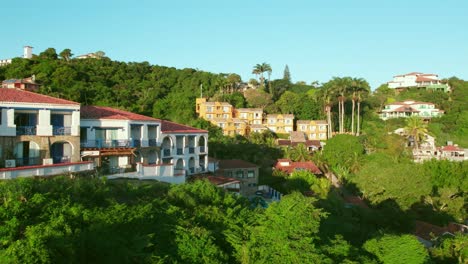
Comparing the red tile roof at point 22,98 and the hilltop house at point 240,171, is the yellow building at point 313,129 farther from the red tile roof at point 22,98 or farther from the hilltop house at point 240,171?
the red tile roof at point 22,98

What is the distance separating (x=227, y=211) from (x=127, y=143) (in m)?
12.1

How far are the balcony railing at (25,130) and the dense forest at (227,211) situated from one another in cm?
557

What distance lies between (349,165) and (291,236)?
42.6 m

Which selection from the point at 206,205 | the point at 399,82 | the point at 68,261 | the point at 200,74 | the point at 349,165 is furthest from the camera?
the point at 399,82

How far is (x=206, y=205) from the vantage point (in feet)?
62.1

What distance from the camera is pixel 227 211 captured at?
17.8 m

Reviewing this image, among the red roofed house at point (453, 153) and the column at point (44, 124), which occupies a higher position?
the column at point (44, 124)

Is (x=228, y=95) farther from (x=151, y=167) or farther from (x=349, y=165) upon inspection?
(x=151, y=167)

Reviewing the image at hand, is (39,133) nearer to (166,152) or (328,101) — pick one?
(166,152)

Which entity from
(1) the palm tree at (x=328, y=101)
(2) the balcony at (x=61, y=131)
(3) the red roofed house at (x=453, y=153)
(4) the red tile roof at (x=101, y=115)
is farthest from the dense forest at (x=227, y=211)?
(1) the palm tree at (x=328, y=101)

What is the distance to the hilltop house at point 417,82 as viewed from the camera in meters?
107

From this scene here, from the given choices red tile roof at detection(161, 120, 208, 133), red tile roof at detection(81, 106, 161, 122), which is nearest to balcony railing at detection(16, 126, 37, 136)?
red tile roof at detection(81, 106, 161, 122)

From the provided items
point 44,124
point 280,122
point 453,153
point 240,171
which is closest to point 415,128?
point 453,153

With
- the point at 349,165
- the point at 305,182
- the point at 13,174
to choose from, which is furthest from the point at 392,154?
the point at 13,174
